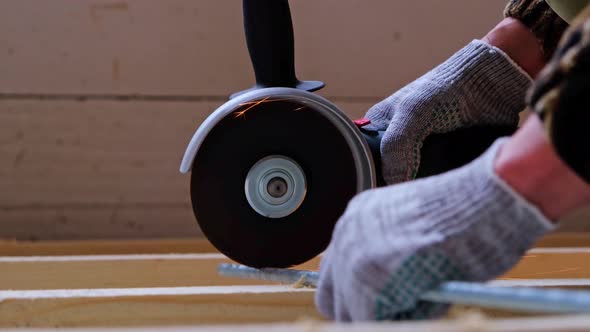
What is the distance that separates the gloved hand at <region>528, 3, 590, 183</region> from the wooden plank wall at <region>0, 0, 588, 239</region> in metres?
1.05

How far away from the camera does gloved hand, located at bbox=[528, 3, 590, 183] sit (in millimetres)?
388

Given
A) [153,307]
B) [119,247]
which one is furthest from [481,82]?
[119,247]

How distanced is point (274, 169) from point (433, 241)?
321 mm

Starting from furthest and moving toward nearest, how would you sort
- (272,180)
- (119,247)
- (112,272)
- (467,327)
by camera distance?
(119,247), (112,272), (272,180), (467,327)

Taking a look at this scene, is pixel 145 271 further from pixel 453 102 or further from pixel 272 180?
pixel 453 102

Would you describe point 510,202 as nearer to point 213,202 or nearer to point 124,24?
point 213,202

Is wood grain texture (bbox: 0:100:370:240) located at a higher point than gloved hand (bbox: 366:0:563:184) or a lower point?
lower

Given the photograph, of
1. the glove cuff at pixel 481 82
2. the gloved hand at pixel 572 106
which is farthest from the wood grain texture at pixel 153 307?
the gloved hand at pixel 572 106

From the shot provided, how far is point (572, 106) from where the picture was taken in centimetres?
39

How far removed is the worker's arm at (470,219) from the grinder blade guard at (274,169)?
25 cm

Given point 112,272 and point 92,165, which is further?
point 92,165

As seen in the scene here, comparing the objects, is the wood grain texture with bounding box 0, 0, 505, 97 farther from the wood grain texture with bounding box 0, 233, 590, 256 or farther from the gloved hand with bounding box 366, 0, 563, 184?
the gloved hand with bounding box 366, 0, 563, 184

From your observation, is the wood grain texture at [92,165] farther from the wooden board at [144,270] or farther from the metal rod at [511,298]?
the metal rod at [511,298]

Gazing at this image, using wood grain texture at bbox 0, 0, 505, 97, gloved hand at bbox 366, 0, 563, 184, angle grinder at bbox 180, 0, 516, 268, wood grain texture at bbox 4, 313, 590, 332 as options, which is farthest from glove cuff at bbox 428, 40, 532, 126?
wood grain texture at bbox 0, 0, 505, 97
